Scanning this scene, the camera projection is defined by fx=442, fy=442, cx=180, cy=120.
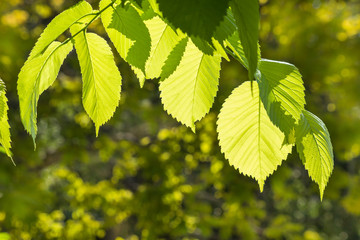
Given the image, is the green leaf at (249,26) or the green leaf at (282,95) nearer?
the green leaf at (249,26)

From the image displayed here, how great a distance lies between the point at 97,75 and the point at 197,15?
230mm

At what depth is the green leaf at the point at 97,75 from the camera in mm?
541

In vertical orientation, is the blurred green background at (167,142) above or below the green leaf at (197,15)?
below

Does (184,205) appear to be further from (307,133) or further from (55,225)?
(307,133)

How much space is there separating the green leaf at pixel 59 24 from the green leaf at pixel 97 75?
2cm

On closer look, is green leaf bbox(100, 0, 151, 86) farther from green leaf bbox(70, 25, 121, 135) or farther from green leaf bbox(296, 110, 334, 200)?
green leaf bbox(296, 110, 334, 200)

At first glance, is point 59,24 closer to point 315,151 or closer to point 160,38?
point 160,38

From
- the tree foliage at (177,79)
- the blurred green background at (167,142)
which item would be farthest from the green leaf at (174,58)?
the blurred green background at (167,142)

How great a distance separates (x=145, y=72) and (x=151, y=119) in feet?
14.5

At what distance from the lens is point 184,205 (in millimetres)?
5551

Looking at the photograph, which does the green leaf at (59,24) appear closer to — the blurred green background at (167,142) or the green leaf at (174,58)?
the green leaf at (174,58)

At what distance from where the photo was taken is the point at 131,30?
0.51 m

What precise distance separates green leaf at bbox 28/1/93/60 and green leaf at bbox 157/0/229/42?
0.18 meters

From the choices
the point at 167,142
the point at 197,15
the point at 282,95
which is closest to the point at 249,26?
the point at 197,15
